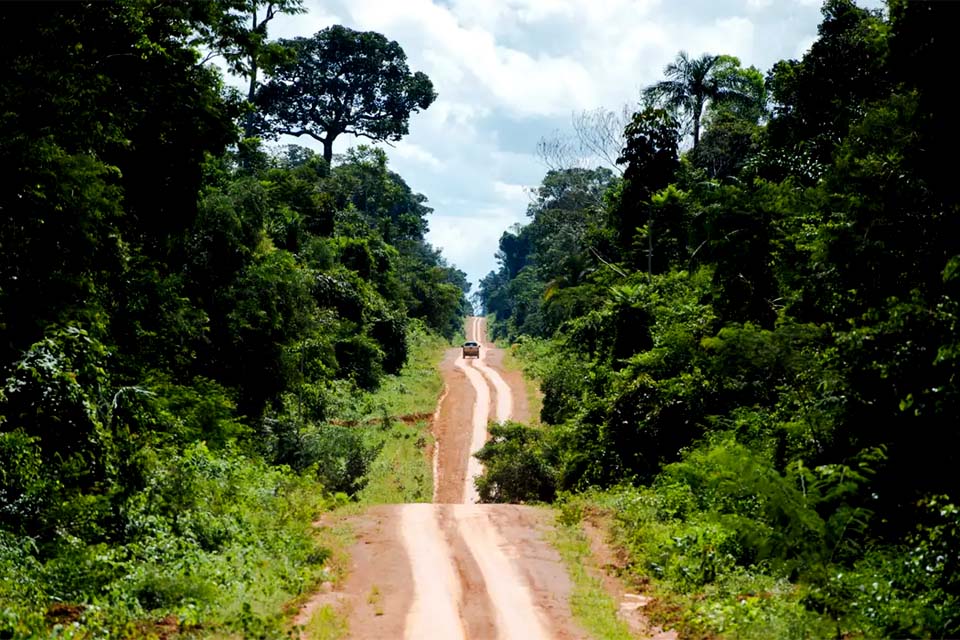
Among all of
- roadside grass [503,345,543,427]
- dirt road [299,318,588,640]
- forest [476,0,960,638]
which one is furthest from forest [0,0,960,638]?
roadside grass [503,345,543,427]

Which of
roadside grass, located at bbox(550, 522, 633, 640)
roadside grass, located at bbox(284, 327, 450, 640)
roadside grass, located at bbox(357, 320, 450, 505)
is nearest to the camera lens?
roadside grass, located at bbox(550, 522, 633, 640)

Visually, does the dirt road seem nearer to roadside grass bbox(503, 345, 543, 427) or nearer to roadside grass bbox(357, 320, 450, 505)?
roadside grass bbox(357, 320, 450, 505)

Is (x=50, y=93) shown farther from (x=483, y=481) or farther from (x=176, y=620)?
(x=483, y=481)

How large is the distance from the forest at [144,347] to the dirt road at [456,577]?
1202 millimetres

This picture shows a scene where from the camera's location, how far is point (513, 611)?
1180cm

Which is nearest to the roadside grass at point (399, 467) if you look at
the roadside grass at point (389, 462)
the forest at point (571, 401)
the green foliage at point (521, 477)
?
the roadside grass at point (389, 462)

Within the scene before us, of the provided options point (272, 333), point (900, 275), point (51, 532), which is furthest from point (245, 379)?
point (900, 275)

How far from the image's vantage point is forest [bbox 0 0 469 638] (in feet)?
35.5

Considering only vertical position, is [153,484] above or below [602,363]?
below

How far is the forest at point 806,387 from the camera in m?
9.80

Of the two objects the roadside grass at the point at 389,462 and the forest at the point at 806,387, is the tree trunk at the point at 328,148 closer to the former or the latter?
the roadside grass at the point at 389,462

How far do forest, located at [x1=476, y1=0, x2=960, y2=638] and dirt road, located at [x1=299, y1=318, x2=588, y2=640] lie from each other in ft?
4.85

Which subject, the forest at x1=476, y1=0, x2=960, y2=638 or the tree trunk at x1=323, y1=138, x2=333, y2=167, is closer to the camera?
the forest at x1=476, y1=0, x2=960, y2=638

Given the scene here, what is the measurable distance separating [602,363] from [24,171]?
2150 centimetres
